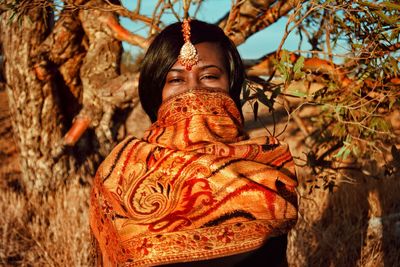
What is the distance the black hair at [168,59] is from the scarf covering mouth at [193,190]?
5.2 inches

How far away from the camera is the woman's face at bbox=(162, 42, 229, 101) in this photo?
225 centimetres

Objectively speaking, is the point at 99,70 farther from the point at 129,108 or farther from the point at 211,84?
the point at 211,84

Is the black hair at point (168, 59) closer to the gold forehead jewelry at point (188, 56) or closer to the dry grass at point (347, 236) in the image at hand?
the gold forehead jewelry at point (188, 56)

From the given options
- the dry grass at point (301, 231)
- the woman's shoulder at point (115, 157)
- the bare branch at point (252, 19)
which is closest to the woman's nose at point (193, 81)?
the woman's shoulder at point (115, 157)

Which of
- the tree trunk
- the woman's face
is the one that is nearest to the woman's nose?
the woman's face

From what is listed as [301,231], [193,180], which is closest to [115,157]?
[193,180]

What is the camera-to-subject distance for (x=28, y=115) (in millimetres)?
5297

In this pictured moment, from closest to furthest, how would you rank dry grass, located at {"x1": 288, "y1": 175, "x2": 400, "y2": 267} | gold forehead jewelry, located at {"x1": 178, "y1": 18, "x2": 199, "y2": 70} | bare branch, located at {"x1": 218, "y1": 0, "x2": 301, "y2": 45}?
1. gold forehead jewelry, located at {"x1": 178, "y1": 18, "x2": 199, "y2": 70}
2. bare branch, located at {"x1": 218, "y1": 0, "x2": 301, "y2": 45}
3. dry grass, located at {"x1": 288, "y1": 175, "x2": 400, "y2": 267}

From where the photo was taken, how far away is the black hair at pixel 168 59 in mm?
2318

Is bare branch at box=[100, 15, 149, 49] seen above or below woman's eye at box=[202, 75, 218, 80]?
above

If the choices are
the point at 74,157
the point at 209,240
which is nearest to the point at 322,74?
the point at 209,240

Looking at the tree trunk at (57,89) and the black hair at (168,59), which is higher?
the tree trunk at (57,89)

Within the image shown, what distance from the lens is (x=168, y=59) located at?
2303 millimetres

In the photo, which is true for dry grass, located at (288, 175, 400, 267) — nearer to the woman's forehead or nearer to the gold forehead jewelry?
the woman's forehead
